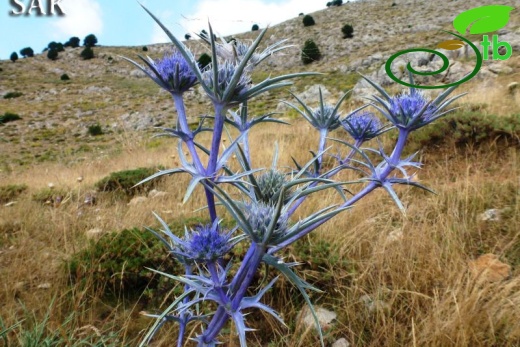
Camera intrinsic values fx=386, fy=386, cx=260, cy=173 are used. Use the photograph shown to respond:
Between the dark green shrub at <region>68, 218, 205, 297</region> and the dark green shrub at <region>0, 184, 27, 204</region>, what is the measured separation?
2851 mm

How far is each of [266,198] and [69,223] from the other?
7.87ft

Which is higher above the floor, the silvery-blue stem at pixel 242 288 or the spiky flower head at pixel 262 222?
the spiky flower head at pixel 262 222

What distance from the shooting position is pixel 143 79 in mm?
33875

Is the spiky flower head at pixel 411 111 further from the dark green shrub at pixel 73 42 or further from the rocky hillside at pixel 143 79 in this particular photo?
the dark green shrub at pixel 73 42

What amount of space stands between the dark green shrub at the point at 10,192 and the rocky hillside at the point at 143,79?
201 centimetres

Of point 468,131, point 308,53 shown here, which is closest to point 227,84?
point 468,131

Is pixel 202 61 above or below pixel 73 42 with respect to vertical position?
Result: below

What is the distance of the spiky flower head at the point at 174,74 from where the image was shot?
3.00 feet

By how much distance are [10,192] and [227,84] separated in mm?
4659

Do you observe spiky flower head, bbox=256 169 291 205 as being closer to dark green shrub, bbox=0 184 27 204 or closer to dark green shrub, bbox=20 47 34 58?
dark green shrub, bbox=0 184 27 204

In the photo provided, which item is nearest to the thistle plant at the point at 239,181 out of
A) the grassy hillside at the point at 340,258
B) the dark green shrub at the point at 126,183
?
the grassy hillside at the point at 340,258

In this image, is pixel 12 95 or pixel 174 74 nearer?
pixel 174 74

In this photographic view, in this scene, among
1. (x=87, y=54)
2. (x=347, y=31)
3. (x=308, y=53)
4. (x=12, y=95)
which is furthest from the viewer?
(x=87, y=54)

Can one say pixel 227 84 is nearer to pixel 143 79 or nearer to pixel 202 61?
pixel 202 61
